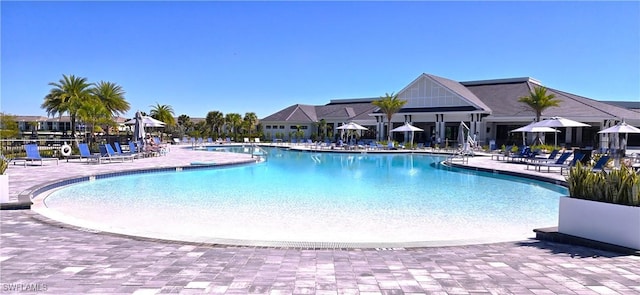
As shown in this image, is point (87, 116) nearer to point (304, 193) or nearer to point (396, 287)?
point (304, 193)

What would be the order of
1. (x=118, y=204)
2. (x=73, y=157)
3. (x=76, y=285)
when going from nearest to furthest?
(x=76, y=285) → (x=118, y=204) → (x=73, y=157)

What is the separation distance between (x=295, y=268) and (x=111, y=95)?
32.5m

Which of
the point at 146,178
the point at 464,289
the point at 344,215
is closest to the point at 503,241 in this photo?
the point at 464,289

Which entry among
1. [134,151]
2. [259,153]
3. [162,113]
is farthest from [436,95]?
[162,113]

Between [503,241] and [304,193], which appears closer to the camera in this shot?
[503,241]

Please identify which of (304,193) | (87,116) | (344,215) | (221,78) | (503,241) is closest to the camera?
(503,241)

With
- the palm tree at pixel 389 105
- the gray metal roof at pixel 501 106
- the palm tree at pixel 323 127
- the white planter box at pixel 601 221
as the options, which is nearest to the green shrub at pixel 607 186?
the white planter box at pixel 601 221

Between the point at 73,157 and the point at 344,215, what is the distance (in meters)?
15.2

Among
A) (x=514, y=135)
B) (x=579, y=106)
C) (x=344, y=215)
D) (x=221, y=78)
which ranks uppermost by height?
(x=221, y=78)

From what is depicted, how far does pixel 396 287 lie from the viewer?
142 inches

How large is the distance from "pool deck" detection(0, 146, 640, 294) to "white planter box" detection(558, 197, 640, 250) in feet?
0.83

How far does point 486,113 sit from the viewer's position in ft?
109

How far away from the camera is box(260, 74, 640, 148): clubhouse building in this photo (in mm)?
31328

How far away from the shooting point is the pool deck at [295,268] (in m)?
3.55
